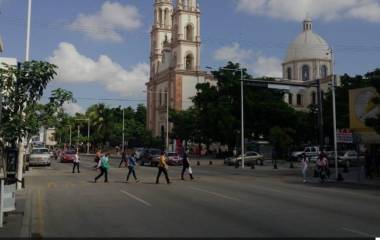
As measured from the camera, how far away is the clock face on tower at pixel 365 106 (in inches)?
Result: 1360

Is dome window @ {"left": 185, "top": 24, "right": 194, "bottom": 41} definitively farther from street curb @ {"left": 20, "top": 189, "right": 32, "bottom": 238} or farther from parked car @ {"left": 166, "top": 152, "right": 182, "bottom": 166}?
street curb @ {"left": 20, "top": 189, "right": 32, "bottom": 238}

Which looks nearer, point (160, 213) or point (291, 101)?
point (160, 213)

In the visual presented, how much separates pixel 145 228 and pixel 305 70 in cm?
9677

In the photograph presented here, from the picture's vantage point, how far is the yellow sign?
34.6 metres

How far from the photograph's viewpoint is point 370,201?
17.8m

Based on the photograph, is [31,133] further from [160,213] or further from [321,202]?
[321,202]

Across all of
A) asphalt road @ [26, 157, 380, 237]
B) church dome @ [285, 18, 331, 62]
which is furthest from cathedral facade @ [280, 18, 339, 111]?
asphalt road @ [26, 157, 380, 237]

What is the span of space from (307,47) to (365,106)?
2816 inches

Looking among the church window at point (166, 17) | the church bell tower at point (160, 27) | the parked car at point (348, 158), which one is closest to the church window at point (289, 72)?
the church bell tower at point (160, 27)

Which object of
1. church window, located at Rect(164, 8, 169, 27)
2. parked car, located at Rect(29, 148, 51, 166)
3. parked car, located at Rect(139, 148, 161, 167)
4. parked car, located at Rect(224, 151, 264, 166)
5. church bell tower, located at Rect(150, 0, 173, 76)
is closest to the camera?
parked car, located at Rect(29, 148, 51, 166)

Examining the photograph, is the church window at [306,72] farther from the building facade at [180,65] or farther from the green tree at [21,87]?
the green tree at [21,87]

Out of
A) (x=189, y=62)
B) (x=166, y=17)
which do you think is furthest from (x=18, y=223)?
(x=166, y=17)

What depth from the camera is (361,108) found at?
3541 centimetres

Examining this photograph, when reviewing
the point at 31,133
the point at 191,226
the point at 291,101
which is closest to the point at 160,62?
the point at 291,101
